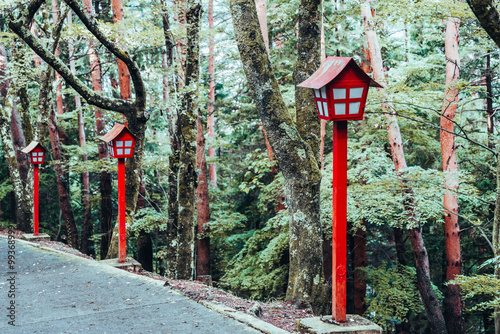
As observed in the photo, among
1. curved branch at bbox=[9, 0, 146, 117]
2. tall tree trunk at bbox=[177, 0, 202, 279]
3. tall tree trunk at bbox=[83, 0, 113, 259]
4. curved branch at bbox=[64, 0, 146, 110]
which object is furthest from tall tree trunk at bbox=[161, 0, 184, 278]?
tall tree trunk at bbox=[83, 0, 113, 259]

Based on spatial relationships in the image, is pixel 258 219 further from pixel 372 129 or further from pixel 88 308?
pixel 88 308

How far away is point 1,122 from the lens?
11602mm

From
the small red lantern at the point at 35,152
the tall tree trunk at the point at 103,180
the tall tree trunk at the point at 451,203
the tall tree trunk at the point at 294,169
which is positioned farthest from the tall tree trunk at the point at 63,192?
the tall tree trunk at the point at 451,203

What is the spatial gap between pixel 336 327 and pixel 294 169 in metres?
2.81

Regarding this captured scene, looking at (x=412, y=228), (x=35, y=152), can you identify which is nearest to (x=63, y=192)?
(x=35, y=152)

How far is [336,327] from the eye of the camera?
3391 millimetres

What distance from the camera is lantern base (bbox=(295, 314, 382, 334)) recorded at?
3322mm

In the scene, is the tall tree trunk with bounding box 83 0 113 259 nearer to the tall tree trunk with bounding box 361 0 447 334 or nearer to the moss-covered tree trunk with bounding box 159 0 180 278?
the moss-covered tree trunk with bounding box 159 0 180 278

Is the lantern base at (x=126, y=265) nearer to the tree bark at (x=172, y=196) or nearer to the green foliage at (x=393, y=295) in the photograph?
the tree bark at (x=172, y=196)

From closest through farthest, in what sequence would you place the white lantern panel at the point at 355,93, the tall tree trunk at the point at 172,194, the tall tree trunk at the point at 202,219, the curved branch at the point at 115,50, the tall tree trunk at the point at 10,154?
the white lantern panel at the point at 355,93, the curved branch at the point at 115,50, the tall tree trunk at the point at 172,194, the tall tree trunk at the point at 10,154, the tall tree trunk at the point at 202,219

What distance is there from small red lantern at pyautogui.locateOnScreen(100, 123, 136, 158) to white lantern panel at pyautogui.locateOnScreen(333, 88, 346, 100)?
13.4 feet

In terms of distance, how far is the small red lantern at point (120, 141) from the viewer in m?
6.35

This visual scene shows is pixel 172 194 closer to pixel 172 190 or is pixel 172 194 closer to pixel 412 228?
pixel 172 190

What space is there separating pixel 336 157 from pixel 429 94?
7.05 m
